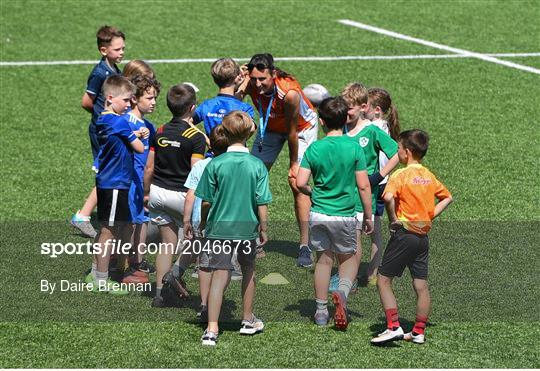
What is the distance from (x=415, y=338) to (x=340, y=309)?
647mm

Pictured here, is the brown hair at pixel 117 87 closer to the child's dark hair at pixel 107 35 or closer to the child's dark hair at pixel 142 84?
the child's dark hair at pixel 142 84

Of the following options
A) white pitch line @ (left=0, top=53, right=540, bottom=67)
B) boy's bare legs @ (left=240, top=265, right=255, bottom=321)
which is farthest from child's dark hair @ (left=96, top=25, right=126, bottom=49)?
white pitch line @ (left=0, top=53, right=540, bottom=67)

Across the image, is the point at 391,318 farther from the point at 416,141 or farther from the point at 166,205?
the point at 166,205

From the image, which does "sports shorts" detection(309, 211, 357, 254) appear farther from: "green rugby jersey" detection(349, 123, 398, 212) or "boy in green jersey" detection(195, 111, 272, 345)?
"green rugby jersey" detection(349, 123, 398, 212)

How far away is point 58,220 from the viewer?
13.0m

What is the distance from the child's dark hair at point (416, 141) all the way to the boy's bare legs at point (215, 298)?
1.80 meters

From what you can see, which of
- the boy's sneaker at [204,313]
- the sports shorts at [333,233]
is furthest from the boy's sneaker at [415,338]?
the boy's sneaker at [204,313]

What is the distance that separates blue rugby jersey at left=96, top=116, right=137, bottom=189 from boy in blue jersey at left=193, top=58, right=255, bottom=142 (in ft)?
3.06

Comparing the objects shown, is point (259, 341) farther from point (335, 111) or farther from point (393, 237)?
point (335, 111)

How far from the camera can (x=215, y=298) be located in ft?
30.3

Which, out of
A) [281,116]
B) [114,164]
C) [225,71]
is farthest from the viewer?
[281,116]

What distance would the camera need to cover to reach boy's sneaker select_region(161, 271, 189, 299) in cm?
1012

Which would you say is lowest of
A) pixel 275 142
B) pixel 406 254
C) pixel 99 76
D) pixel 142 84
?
pixel 406 254

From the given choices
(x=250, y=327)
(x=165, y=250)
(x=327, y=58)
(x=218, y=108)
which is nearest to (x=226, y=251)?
(x=250, y=327)
